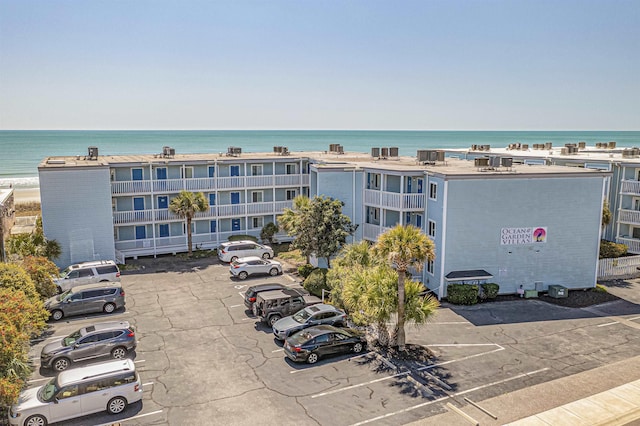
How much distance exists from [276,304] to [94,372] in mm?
9795

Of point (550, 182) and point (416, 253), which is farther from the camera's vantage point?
point (550, 182)

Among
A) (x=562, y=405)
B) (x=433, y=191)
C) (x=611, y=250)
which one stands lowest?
(x=562, y=405)

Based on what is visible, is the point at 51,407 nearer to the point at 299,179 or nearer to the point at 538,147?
the point at 299,179

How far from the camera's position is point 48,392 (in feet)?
53.6

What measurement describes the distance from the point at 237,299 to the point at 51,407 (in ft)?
44.7

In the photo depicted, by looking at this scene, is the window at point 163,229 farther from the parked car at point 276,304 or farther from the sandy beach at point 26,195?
the sandy beach at point 26,195

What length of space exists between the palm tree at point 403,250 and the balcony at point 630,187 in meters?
26.4

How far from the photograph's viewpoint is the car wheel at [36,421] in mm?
15578

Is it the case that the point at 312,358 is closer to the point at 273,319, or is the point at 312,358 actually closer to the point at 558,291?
the point at 273,319

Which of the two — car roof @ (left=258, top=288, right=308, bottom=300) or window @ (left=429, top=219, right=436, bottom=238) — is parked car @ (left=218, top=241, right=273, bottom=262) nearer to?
car roof @ (left=258, top=288, right=308, bottom=300)

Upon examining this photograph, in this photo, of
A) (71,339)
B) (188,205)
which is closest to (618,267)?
(188,205)

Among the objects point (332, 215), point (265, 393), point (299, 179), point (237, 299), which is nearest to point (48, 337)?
point (237, 299)

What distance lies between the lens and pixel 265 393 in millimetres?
18312

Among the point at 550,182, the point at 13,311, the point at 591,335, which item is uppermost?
the point at 550,182
